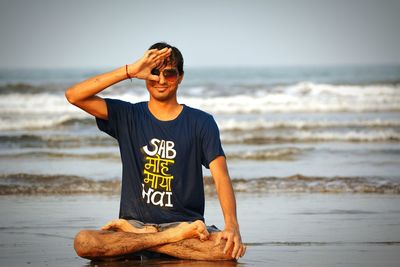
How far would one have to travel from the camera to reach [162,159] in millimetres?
5547

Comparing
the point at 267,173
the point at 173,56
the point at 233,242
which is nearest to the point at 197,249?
the point at 233,242

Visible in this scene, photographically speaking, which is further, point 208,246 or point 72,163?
point 72,163

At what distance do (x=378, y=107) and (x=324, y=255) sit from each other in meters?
16.2

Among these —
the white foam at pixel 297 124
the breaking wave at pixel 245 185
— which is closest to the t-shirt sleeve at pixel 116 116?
the breaking wave at pixel 245 185

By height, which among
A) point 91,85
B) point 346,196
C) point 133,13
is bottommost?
point 346,196

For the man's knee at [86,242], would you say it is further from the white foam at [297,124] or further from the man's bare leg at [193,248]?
the white foam at [297,124]

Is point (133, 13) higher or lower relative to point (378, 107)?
higher

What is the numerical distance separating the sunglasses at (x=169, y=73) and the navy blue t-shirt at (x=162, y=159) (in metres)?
0.26

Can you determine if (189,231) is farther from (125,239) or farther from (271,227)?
(271,227)

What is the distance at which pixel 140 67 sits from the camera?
523 cm

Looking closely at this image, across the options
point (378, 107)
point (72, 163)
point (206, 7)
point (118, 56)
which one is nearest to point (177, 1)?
point (206, 7)

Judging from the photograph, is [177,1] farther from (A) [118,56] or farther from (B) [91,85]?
(B) [91,85]

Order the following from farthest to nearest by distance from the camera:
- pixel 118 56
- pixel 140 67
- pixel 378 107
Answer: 1. pixel 118 56
2. pixel 378 107
3. pixel 140 67

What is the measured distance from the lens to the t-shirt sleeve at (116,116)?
559 cm
